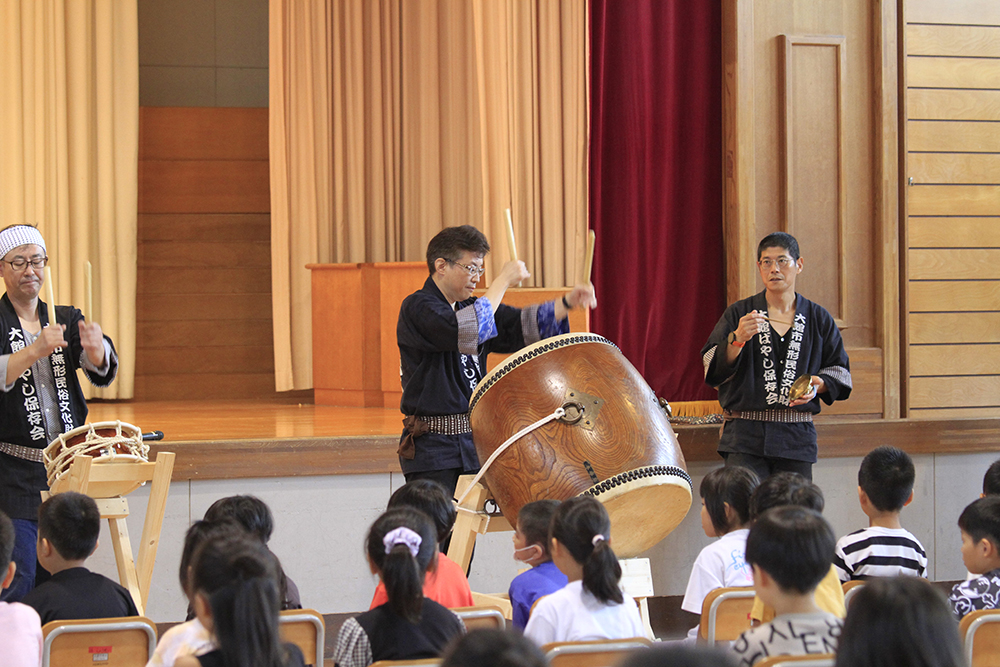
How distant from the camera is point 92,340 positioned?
3045mm

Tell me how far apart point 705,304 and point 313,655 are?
9.68ft

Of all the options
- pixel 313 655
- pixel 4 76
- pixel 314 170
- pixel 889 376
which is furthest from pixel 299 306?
pixel 313 655

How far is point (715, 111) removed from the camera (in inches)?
184

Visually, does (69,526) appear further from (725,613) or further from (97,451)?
(725,613)

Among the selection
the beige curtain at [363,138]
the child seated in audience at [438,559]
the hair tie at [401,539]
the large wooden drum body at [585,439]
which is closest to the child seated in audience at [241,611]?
the hair tie at [401,539]

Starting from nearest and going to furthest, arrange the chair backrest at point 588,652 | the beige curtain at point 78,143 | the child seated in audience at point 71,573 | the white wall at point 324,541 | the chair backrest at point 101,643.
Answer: the chair backrest at point 588,652
the chair backrest at point 101,643
the child seated in audience at point 71,573
the white wall at point 324,541
the beige curtain at point 78,143

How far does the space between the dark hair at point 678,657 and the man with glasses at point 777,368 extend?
2.74 m

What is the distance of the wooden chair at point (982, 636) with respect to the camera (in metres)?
2.02

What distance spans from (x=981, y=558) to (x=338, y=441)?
2406 millimetres

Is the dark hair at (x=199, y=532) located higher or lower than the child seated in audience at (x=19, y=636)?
higher

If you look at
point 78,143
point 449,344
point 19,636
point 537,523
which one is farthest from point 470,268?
point 78,143

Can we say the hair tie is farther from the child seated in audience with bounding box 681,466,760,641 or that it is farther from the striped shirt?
the striped shirt

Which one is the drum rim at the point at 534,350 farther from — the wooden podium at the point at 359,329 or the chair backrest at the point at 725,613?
the wooden podium at the point at 359,329

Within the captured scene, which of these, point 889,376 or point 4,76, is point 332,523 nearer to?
point 889,376
